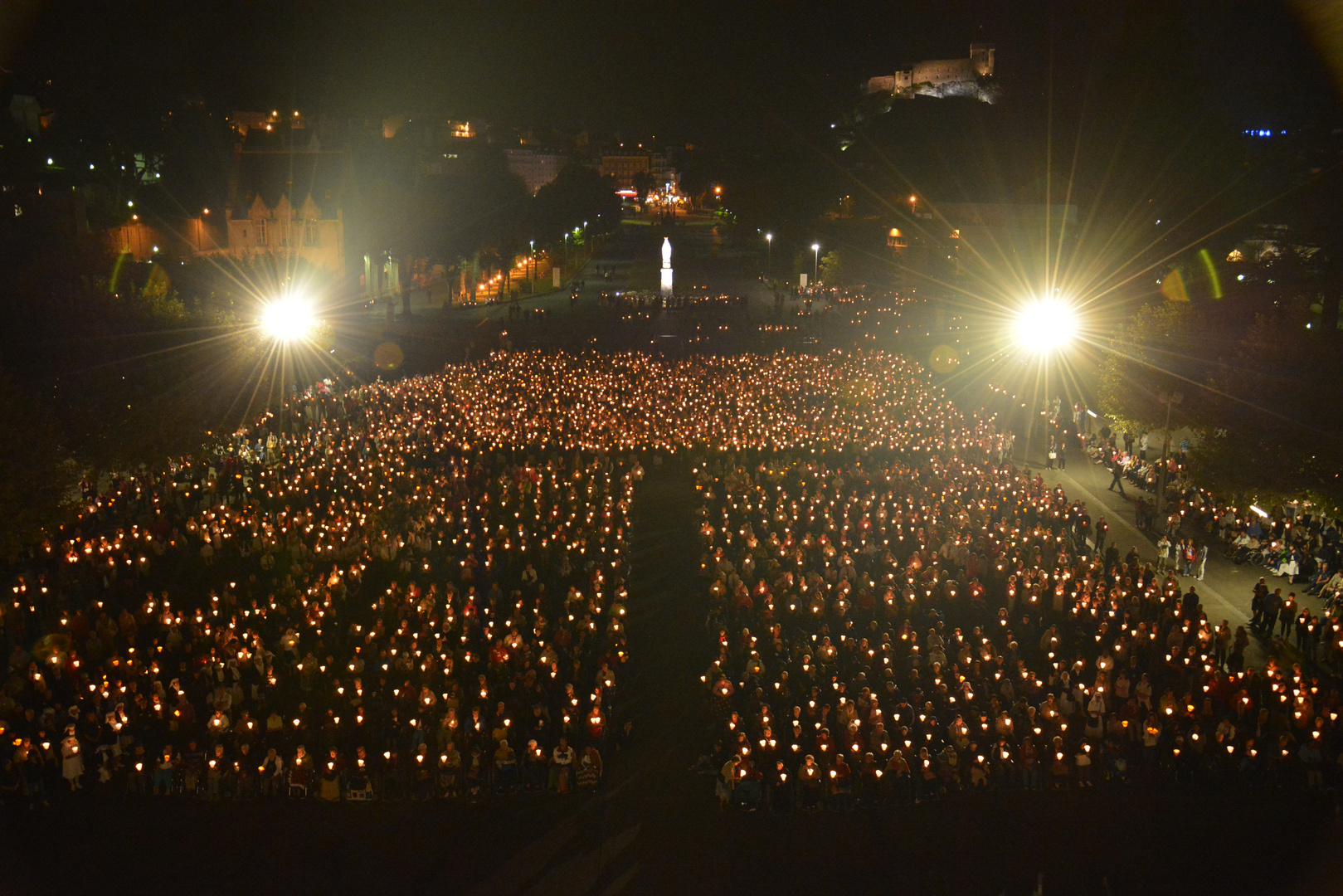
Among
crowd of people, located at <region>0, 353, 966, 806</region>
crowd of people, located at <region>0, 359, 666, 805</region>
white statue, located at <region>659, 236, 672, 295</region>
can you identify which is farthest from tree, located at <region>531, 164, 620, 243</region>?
crowd of people, located at <region>0, 359, 666, 805</region>

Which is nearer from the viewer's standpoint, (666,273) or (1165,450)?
(1165,450)

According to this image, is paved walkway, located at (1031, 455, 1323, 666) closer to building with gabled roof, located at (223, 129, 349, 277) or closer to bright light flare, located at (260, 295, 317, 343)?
bright light flare, located at (260, 295, 317, 343)

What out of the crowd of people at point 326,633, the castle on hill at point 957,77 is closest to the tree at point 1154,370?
the crowd of people at point 326,633

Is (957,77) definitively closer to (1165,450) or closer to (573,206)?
(573,206)

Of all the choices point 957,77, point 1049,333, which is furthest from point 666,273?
point 957,77

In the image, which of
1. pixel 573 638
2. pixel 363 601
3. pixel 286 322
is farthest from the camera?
pixel 286 322

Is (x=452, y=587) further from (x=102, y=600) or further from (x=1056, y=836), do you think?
(x=1056, y=836)
